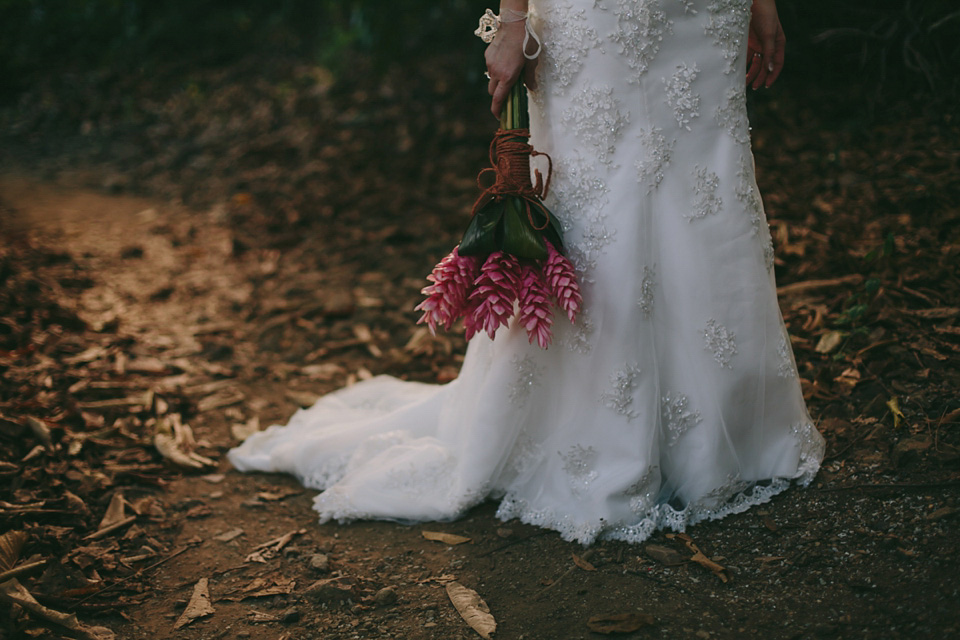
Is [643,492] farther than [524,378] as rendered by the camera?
No

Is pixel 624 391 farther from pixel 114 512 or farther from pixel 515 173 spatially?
pixel 114 512

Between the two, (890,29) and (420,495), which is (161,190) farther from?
(890,29)

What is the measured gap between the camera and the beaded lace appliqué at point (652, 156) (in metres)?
2.19

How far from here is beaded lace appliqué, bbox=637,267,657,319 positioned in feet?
7.35

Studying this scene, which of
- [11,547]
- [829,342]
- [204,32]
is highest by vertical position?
[204,32]

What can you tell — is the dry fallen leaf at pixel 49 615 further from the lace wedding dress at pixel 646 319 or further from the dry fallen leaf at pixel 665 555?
the dry fallen leaf at pixel 665 555

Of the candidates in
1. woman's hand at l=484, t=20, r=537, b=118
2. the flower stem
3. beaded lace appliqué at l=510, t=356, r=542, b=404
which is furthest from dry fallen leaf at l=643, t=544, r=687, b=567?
woman's hand at l=484, t=20, r=537, b=118

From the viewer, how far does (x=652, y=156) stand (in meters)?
2.19

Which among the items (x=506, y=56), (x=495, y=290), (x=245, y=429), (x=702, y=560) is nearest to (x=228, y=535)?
(x=245, y=429)

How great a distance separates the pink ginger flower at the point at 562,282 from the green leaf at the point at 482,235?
0.17m

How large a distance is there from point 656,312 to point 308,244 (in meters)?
3.89

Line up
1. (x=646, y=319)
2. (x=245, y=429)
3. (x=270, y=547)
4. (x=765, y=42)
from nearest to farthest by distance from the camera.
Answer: (x=646, y=319), (x=765, y=42), (x=270, y=547), (x=245, y=429)

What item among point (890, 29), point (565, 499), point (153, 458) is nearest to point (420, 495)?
point (565, 499)

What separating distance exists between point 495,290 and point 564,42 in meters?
0.80
